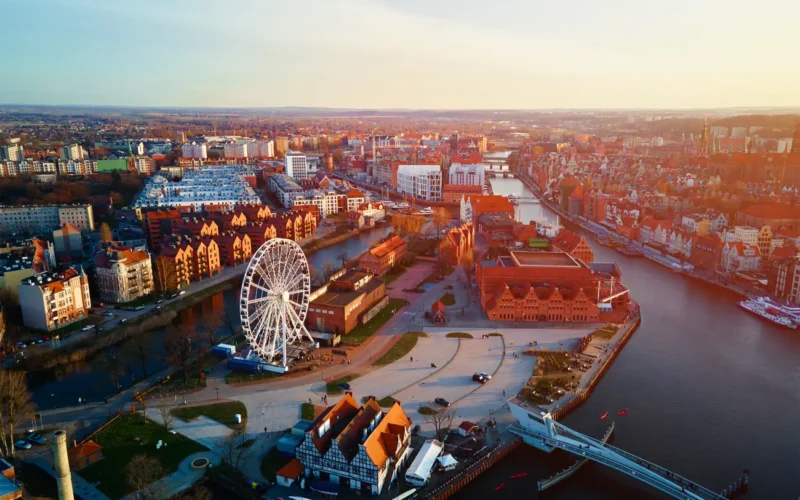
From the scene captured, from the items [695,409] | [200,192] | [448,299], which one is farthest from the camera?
[200,192]

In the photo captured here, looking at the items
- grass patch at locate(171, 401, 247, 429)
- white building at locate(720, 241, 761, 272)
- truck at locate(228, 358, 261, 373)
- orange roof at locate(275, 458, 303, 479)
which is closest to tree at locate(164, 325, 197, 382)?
truck at locate(228, 358, 261, 373)

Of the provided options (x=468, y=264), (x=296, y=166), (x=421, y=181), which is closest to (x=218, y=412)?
(x=468, y=264)

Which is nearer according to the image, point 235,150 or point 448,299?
point 448,299

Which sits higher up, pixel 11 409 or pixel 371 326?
pixel 11 409

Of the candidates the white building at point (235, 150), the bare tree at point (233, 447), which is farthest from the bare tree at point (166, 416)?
the white building at point (235, 150)

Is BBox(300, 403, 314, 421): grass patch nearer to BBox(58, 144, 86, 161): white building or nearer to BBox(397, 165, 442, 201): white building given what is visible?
BBox(397, 165, 442, 201): white building

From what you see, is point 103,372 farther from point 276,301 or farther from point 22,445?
point 276,301
